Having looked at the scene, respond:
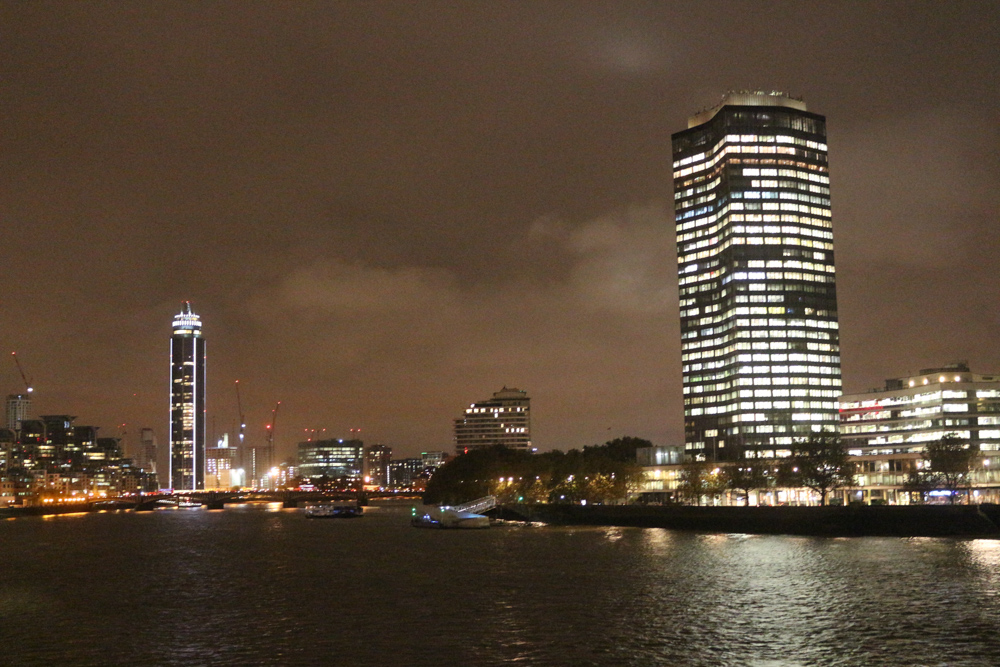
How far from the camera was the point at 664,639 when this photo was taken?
51.0m

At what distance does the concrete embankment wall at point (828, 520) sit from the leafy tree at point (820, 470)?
80.0 ft

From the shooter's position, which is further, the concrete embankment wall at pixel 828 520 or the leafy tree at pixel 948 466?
the leafy tree at pixel 948 466

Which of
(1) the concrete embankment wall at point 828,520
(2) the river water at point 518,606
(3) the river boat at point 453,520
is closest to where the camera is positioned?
(2) the river water at point 518,606

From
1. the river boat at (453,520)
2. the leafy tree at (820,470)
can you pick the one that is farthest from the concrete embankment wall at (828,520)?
the leafy tree at (820,470)

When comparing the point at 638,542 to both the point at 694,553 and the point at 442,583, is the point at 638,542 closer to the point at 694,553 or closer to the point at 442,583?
the point at 694,553

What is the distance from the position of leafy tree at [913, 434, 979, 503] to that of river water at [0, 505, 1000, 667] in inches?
2387

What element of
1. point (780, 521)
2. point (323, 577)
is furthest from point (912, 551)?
point (323, 577)

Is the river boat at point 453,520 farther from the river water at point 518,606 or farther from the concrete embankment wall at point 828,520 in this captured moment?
Answer: the river water at point 518,606

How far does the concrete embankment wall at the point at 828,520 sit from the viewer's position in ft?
398

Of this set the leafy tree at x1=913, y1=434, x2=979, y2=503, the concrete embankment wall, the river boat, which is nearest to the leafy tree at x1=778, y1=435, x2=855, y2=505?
the leafy tree at x1=913, y1=434, x2=979, y2=503

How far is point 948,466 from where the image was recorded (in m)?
168

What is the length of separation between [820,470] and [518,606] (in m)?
137

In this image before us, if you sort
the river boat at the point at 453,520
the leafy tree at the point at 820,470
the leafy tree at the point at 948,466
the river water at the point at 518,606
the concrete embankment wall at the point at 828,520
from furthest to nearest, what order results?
the river boat at the point at 453,520 < the leafy tree at the point at 820,470 < the leafy tree at the point at 948,466 < the concrete embankment wall at the point at 828,520 < the river water at the point at 518,606

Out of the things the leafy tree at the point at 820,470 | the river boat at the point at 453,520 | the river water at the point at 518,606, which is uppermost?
the leafy tree at the point at 820,470
